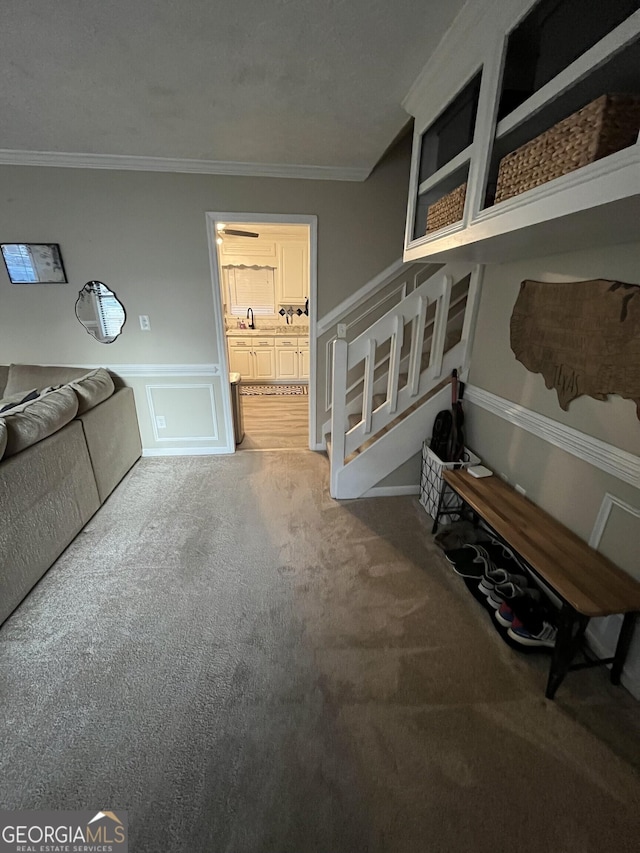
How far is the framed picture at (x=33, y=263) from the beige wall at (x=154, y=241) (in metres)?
0.05

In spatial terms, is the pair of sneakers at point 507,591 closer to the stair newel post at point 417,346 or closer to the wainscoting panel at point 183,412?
the stair newel post at point 417,346

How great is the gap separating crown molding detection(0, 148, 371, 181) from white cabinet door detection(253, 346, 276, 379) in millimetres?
3157

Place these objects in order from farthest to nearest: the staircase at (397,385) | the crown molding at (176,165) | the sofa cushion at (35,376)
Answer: the sofa cushion at (35,376), the crown molding at (176,165), the staircase at (397,385)

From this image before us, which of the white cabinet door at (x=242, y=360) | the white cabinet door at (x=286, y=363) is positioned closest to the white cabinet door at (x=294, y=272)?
the white cabinet door at (x=286, y=363)

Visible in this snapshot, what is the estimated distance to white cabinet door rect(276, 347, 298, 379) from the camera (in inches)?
226

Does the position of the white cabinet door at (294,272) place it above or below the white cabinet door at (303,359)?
above

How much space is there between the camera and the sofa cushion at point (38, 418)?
1677 mm

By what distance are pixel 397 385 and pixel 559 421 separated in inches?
40.1

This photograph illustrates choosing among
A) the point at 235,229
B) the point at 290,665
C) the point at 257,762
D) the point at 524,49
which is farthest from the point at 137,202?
the point at 257,762

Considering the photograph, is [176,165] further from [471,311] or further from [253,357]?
[253,357]

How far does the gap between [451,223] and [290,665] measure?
6.79ft

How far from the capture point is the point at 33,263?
267cm

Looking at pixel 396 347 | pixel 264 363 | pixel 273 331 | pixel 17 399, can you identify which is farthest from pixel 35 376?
pixel 273 331

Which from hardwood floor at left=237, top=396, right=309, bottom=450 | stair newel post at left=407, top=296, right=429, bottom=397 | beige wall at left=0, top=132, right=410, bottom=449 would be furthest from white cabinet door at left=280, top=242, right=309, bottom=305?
stair newel post at left=407, top=296, right=429, bottom=397
